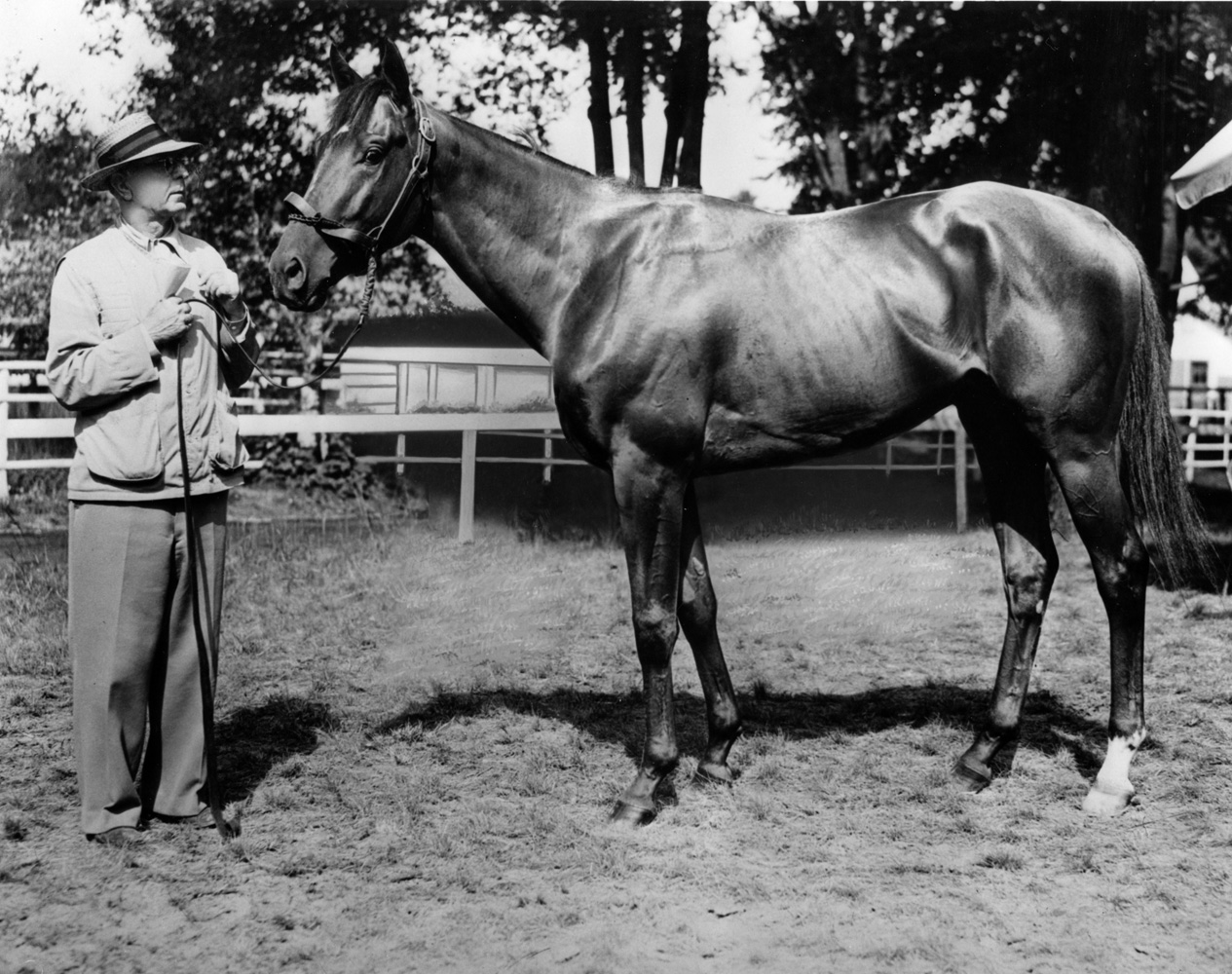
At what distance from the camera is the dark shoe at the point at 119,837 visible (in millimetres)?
3621

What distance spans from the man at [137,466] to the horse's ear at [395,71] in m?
0.70

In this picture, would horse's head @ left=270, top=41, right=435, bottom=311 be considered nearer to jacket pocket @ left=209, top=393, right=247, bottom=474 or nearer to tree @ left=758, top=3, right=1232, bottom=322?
jacket pocket @ left=209, top=393, right=247, bottom=474

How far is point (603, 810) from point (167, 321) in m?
2.28

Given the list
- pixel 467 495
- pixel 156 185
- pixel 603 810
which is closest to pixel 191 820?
pixel 603 810

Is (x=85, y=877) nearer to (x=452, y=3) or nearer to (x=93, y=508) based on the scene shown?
(x=93, y=508)

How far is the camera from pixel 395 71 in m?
3.78

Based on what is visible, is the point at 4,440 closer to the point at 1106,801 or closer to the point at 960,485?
the point at 960,485

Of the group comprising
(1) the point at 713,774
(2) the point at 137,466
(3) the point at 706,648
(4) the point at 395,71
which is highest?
(4) the point at 395,71

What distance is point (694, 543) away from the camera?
431 cm

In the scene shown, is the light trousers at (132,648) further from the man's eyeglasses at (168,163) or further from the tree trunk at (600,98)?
the tree trunk at (600,98)

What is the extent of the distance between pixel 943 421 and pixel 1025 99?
133 inches

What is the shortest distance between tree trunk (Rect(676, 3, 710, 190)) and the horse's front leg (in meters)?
4.76

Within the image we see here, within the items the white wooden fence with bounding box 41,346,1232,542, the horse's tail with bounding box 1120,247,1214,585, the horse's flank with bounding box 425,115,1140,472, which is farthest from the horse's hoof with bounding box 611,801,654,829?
the white wooden fence with bounding box 41,346,1232,542

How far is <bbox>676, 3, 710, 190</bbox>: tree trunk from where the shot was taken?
26.7 feet
